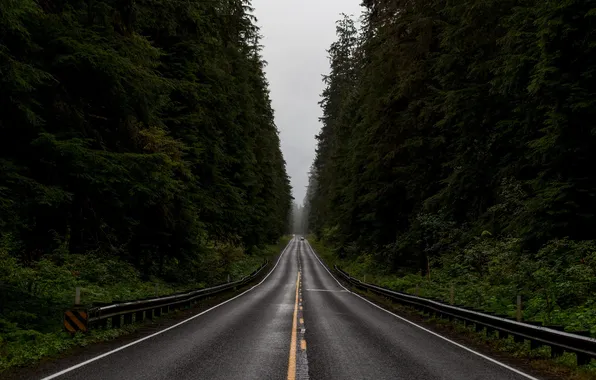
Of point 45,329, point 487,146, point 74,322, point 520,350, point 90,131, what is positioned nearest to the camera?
point 520,350

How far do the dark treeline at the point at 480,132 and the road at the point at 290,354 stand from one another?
5755 mm

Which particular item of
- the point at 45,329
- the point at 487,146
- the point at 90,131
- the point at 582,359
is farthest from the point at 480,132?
the point at 45,329

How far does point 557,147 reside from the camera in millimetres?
13977

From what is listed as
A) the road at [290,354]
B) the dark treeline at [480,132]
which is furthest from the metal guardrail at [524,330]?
the dark treeline at [480,132]

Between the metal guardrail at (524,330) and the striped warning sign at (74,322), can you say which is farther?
the striped warning sign at (74,322)

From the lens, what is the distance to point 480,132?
21.0 metres

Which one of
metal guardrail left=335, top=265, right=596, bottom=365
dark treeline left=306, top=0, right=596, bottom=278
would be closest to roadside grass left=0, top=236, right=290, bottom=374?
metal guardrail left=335, top=265, right=596, bottom=365

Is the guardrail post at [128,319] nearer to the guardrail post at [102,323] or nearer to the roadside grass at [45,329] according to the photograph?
the roadside grass at [45,329]

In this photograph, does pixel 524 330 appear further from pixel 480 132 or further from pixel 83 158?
pixel 480 132

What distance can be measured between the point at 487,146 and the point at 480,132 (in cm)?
72

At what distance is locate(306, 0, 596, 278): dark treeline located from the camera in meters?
13.9

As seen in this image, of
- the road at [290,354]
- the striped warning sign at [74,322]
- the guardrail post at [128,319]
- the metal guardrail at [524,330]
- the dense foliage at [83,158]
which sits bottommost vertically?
the guardrail post at [128,319]

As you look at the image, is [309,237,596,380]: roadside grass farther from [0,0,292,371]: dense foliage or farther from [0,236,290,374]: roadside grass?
[0,0,292,371]: dense foliage

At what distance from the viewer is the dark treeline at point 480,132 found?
45.5 ft
